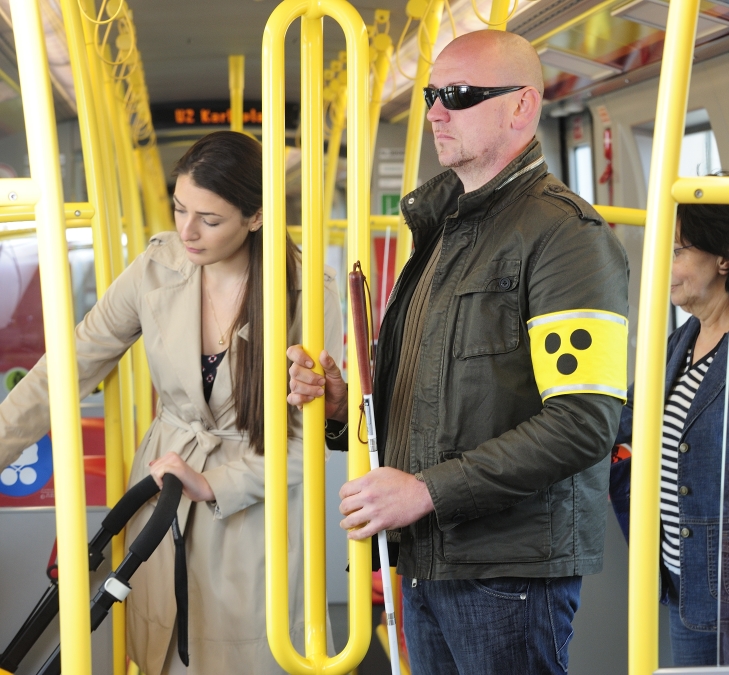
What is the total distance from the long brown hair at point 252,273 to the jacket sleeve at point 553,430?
72 cm

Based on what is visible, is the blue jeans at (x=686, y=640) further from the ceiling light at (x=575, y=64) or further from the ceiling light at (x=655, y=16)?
the ceiling light at (x=575, y=64)

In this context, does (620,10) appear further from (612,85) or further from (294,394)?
(294,394)

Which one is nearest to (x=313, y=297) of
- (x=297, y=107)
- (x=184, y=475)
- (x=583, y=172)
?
(x=184, y=475)

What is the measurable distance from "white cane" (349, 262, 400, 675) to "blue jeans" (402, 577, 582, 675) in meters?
0.16

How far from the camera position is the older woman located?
210 centimetres

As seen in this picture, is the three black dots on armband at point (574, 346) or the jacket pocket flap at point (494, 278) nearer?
the three black dots on armband at point (574, 346)

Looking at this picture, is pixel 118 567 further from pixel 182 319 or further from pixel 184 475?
pixel 182 319

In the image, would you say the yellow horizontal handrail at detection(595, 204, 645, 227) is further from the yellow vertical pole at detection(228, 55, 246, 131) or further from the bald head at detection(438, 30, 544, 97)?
the yellow vertical pole at detection(228, 55, 246, 131)

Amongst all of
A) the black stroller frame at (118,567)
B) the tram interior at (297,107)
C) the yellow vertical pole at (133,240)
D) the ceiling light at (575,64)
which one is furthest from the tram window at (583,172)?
the black stroller frame at (118,567)

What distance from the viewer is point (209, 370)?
2201 mm

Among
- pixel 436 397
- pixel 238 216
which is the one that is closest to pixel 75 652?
pixel 436 397

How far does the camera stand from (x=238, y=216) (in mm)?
2162

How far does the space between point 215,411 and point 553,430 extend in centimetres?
101

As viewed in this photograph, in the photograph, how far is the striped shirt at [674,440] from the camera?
7.18 feet
